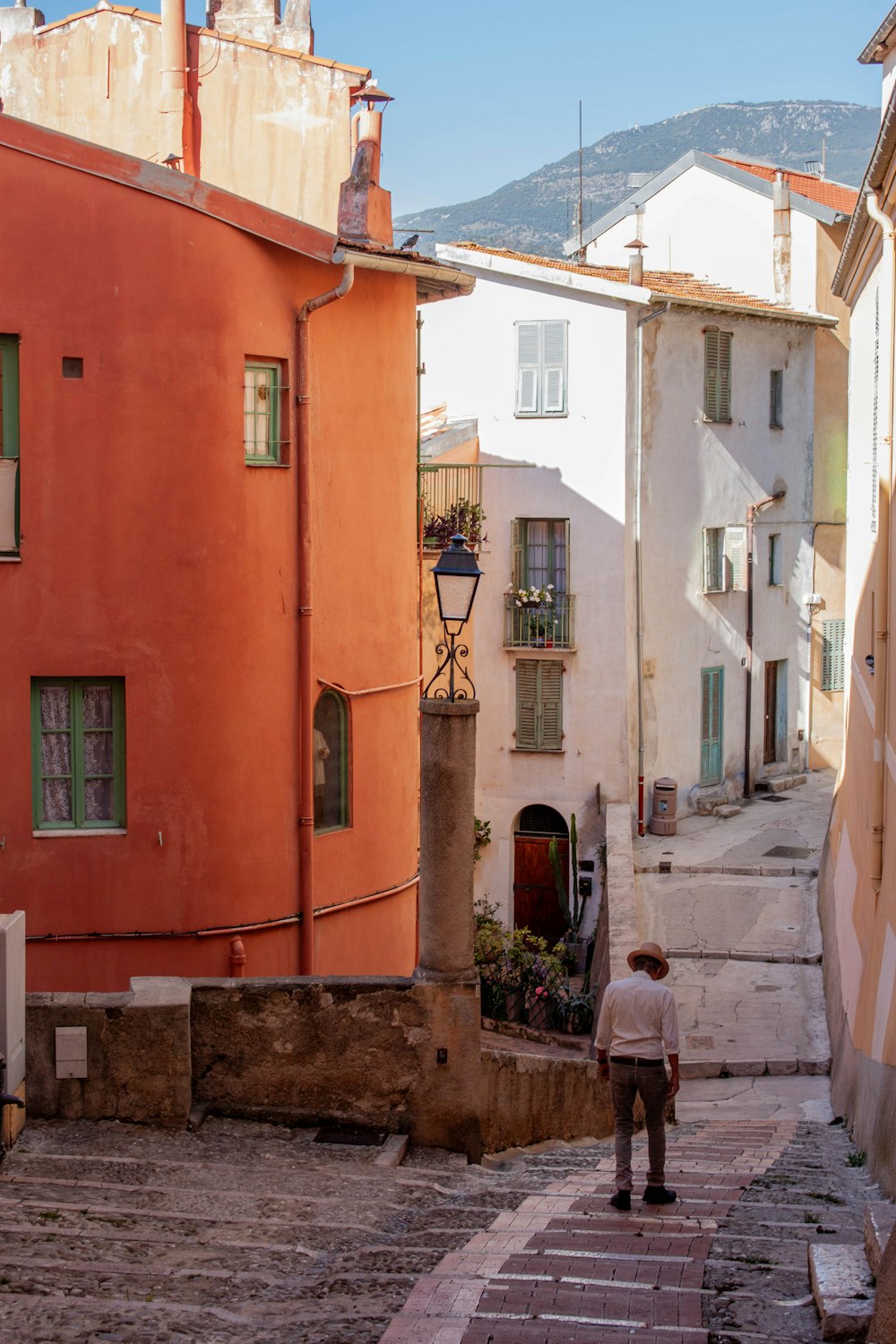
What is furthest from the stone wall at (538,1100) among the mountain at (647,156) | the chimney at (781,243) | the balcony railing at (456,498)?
the mountain at (647,156)

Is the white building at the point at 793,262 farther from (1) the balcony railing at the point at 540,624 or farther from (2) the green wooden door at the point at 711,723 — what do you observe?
(1) the balcony railing at the point at 540,624

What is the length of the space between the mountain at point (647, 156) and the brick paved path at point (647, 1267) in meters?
139

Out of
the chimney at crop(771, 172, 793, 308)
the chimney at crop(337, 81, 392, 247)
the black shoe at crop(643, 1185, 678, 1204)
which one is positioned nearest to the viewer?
the black shoe at crop(643, 1185, 678, 1204)

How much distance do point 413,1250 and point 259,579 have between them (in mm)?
7686

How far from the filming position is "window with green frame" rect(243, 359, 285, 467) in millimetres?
14352

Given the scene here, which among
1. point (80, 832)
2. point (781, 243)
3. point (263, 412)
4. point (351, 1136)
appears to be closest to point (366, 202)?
point (263, 412)

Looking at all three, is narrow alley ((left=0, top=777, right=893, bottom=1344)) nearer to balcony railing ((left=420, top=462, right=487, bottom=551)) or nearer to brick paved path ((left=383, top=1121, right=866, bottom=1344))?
brick paved path ((left=383, top=1121, right=866, bottom=1344))

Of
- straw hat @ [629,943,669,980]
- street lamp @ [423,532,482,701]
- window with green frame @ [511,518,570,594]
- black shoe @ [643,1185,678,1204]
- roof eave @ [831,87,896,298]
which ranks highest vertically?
roof eave @ [831,87,896,298]

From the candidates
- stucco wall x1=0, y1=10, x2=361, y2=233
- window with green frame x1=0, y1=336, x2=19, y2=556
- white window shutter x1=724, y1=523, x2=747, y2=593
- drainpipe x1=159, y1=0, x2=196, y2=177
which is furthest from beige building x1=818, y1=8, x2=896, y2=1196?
white window shutter x1=724, y1=523, x2=747, y2=593

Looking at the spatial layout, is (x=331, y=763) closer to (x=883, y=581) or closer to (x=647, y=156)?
(x=883, y=581)

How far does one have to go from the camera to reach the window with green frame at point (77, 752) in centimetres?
1344

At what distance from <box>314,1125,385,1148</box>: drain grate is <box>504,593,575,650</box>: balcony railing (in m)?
17.5

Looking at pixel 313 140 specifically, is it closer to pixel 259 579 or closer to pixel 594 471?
pixel 259 579

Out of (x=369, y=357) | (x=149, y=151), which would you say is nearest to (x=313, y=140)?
(x=149, y=151)
